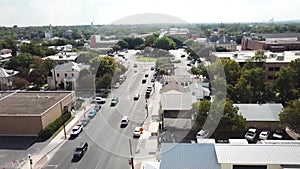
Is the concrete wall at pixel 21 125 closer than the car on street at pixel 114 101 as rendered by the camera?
Yes

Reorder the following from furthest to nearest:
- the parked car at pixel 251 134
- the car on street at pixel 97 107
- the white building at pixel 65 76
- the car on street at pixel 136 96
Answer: the white building at pixel 65 76
the car on street at pixel 136 96
the car on street at pixel 97 107
the parked car at pixel 251 134

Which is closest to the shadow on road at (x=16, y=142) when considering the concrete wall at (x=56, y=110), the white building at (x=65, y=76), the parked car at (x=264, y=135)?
the concrete wall at (x=56, y=110)

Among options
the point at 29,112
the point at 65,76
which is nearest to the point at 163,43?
the point at 65,76

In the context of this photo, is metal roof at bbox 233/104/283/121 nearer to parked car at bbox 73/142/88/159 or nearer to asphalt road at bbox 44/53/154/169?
asphalt road at bbox 44/53/154/169

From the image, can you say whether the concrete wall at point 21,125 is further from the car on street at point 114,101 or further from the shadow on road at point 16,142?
the car on street at point 114,101

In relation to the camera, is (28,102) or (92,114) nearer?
(28,102)

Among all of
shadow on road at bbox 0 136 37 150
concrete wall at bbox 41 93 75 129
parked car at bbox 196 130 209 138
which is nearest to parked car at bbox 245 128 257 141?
parked car at bbox 196 130 209 138

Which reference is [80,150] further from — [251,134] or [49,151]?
[251,134]
